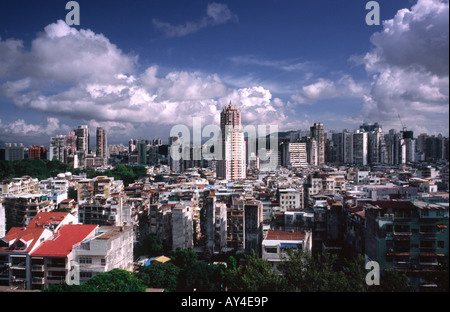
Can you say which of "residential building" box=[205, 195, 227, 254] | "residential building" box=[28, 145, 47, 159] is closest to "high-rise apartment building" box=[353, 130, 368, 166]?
"residential building" box=[205, 195, 227, 254]

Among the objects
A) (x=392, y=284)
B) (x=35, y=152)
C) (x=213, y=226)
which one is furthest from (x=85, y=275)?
(x=35, y=152)

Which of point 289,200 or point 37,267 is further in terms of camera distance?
point 289,200

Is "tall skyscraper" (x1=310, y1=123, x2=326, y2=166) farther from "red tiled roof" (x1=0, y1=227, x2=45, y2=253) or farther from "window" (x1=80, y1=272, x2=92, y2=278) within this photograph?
"red tiled roof" (x1=0, y1=227, x2=45, y2=253)

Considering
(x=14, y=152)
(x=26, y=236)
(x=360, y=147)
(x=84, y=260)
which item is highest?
(x=360, y=147)

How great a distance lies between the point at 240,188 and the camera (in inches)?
456

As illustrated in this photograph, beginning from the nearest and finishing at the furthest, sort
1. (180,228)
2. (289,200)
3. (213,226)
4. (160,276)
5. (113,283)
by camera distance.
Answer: (113,283), (160,276), (180,228), (213,226), (289,200)

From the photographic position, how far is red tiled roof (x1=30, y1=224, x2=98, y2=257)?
4844 millimetres

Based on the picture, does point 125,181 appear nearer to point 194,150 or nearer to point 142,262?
point 194,150

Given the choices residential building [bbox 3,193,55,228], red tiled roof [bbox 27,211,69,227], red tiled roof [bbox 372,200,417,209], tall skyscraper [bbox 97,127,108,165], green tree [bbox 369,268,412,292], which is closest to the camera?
green tree [bbox 369,268,412,292]

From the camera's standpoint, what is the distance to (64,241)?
5094 millimetres

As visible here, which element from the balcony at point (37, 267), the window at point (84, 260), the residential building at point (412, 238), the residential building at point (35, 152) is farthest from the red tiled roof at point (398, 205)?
the residential building at point (35, 152)

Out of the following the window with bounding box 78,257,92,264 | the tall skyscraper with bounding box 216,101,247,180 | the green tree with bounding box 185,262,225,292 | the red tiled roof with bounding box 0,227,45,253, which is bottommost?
the green tree with bounding box 185,262,225,292

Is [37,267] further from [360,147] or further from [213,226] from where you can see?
[360,147]
